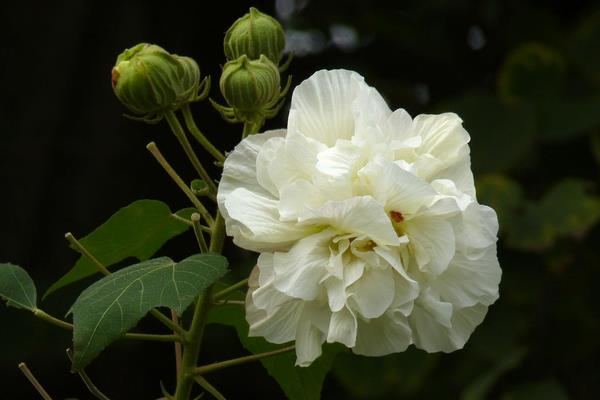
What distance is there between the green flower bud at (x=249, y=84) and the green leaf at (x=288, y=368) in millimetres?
214

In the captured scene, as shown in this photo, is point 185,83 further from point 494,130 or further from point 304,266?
point 494,130

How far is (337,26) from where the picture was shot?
9.29 ft

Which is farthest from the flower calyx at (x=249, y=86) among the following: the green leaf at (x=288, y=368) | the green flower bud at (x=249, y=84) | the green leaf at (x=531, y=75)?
the green leaf at (x=531, y=75)

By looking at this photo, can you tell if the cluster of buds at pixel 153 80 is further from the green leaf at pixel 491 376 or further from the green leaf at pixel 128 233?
the green leaf at pixel 491 376

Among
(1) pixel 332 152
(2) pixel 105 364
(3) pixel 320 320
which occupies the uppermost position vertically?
(1) pixel 332 152

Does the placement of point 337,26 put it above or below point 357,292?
below

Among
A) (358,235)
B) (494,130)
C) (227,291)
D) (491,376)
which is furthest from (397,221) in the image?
(494,130)

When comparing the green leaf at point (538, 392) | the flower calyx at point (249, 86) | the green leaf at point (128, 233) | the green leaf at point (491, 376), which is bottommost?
the green leaf at point (538, 392)

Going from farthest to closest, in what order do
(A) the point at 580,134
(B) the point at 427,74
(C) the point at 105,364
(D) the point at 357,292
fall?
(B) the point at 427,74
(C) the point at 105,364
(A) the point at 580,134
(D) the point at 357,292

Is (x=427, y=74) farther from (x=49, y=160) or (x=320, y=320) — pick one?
(x=320, y=320)

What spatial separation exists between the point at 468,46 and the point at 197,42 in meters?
0.70

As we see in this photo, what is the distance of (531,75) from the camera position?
2424 mm

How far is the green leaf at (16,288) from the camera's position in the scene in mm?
1006

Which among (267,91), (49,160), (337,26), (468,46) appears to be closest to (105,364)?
(49,160)
